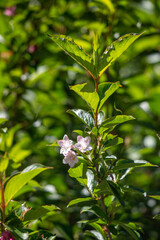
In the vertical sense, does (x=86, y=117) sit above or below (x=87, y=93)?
below

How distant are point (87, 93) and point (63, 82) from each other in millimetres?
1255

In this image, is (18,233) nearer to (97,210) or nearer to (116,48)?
(97,210)

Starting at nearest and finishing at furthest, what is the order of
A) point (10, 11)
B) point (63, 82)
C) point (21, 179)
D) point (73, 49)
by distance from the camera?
point (73, 49) → point (21, 179) → point (63, 82) → point (10, 11)

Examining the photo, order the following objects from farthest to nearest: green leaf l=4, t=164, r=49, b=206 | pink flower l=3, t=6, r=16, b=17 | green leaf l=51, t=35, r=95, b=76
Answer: pink flower l=3, t=6, r=16, b=17, green leaf l=4, t=164, r=49, b=206, green leaf l=51, t=35, r=95, b=76

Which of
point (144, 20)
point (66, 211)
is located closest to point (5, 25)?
point (144, 20)

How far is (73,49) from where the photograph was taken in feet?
2.84

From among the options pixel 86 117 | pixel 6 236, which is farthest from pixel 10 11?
pixel 6 236

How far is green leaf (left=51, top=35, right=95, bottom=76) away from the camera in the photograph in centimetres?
85

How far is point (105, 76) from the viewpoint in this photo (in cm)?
188

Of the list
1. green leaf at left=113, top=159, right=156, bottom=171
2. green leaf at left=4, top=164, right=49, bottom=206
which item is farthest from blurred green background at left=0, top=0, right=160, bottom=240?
green leaf at left=113, top=159, right=156, bottom=171

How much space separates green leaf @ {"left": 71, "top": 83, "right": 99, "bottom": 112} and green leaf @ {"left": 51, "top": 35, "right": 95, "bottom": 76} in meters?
0.07

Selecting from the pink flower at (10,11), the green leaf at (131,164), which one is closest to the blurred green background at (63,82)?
the pink flower at (10,11)

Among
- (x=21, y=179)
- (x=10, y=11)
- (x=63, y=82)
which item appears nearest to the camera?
(x=21, y=179)

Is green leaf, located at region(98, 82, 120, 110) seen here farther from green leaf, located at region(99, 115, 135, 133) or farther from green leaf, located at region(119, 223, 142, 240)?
green leaf, located at region(119, 223, 142, 240)
